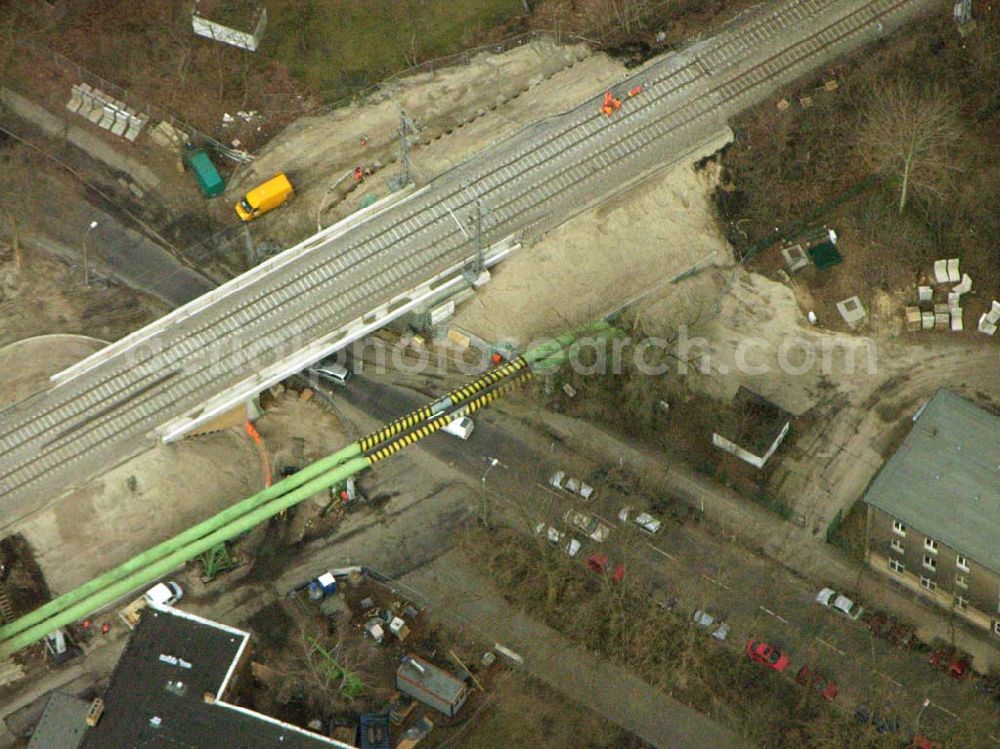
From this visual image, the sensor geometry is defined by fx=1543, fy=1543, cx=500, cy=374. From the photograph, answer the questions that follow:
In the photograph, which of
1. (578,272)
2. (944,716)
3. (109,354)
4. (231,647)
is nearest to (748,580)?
(944,716)

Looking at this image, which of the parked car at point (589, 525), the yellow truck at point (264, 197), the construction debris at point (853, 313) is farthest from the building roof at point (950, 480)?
the yellow truck at point (264, 197)

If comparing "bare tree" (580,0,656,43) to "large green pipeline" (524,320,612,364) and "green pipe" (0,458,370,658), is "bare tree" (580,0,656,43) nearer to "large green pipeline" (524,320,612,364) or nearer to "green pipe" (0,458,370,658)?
"large green pipeline" (524,320,612,364)

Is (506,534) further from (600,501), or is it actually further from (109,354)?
(109,354)

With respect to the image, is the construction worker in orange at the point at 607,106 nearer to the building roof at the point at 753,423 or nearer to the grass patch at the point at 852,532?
the building roof at the point at 753,423

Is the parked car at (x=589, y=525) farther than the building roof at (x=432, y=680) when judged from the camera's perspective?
Yes

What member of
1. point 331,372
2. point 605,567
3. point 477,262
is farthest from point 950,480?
point 331,372

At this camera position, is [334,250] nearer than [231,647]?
No

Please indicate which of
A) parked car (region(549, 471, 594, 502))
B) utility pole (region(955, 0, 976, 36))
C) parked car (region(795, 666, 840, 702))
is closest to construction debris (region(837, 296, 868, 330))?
parked car (region(549, 471, 594, 502))
